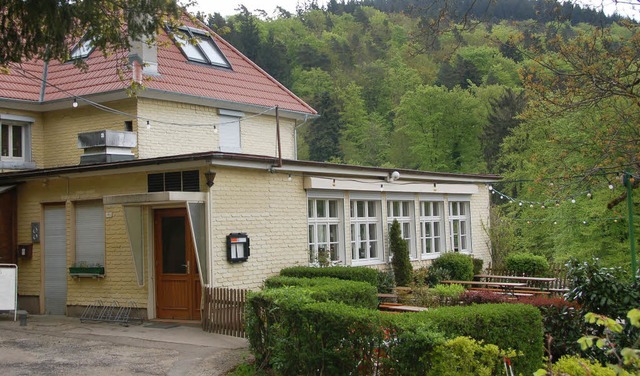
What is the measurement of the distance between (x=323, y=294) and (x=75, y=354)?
422 cm

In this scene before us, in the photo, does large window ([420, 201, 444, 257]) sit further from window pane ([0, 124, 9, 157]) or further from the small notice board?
window pane ([0, 124, 9, 157])

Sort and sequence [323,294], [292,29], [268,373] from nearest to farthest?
1. [268,373]
2. [323,294]
3. [292,29]

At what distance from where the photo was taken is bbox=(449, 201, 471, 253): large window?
23469 millimetres

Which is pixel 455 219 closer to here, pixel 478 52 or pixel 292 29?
pixel 478 52

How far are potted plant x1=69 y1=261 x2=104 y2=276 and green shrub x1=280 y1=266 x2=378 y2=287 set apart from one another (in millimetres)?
4172

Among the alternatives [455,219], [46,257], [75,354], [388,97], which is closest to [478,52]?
[388,97]

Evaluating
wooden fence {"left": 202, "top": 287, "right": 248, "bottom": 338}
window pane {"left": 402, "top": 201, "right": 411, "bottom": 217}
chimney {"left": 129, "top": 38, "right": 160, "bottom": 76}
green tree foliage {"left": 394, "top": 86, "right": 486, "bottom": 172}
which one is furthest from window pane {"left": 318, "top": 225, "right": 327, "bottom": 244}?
green tree foliage {"left": 394, "top": 86, "right": 486, "bottom": 172}

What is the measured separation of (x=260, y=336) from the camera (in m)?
9.83

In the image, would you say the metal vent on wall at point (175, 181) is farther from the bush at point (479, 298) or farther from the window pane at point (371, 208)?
the window pane at point (371, 208)

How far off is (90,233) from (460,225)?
41.9ft

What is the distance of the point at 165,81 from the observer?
1964cm

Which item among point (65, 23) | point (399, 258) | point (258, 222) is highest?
point (65, 23)

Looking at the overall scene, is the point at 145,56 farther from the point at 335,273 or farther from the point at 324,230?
the point at 335,273

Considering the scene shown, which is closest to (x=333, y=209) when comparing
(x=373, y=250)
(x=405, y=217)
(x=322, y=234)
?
(x=322, y=234)
